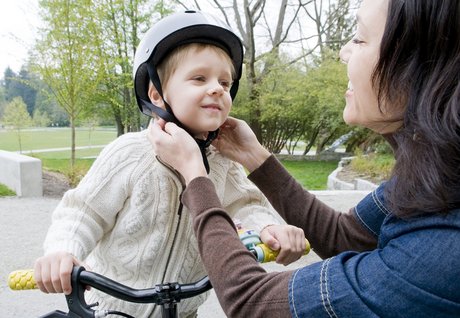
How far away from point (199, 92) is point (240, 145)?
1.21ft

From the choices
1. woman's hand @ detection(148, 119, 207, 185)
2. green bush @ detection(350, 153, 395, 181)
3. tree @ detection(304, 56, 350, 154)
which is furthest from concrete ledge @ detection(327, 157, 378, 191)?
woman's hand @ detection(148, 119, 207, 185)

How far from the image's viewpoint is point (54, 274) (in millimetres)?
1251

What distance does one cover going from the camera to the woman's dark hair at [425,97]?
0.96 m

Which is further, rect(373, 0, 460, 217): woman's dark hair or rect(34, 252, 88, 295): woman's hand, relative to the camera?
rect(34, 252, 88, 295): woman's hand

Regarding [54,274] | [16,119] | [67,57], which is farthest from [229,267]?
[16,119]

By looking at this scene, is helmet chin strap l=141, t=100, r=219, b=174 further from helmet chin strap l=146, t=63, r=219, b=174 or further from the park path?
the park path

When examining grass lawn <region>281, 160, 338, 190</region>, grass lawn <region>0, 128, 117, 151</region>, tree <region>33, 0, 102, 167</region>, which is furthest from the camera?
grass lawn <region>0, 128, 117, 151</region>

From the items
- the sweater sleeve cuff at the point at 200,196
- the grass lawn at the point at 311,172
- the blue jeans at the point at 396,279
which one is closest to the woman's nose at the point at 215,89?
the sweater sleeve cuff at the point at 200,196

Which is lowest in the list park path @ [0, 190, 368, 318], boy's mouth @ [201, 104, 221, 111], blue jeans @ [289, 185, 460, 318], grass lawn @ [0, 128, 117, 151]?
grass lawn @ [0, 128, 117, 151]

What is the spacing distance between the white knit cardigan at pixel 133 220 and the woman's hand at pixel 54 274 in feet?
0.47

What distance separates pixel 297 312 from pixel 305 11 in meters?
20.7

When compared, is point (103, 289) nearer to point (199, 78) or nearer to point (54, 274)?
point (54, 274)

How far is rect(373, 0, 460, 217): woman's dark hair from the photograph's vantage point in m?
0.96

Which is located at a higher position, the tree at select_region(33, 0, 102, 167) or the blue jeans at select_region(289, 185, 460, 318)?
the tree at select_region(33, 0, 102, 167)
